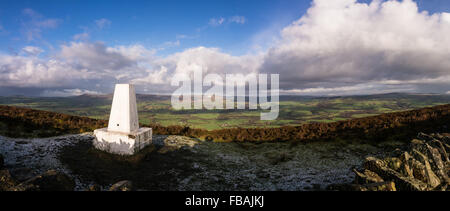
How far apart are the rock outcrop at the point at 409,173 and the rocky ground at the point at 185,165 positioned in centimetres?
137

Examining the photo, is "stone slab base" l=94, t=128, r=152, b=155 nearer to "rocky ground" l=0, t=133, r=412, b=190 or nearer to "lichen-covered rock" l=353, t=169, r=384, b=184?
"rocky ground" l=0, t=133, r=412, b=190

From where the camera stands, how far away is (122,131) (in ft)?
33.9

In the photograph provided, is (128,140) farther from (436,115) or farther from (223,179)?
(436,115)

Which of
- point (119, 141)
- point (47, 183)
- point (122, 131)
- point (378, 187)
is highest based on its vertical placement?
point (122, 131)

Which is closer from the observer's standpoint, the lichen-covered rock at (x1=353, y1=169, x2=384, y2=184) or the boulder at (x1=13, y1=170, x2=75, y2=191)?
the boulder at (x1=13, y1=170, x2=75, y2=191)

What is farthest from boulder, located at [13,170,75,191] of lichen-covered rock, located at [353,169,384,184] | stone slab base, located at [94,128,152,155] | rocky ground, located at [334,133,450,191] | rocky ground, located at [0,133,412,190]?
lichen-covered rock, located at [353,169,384,184]

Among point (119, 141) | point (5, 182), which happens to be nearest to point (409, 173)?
point (5, 182)

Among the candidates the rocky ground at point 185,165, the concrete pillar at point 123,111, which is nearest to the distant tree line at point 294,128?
the rocky ground at point 185,165

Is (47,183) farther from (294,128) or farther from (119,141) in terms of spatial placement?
(294,128)

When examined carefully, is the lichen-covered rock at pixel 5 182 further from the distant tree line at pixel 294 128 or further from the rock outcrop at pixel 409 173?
the rock outcrop at pixel 409 173

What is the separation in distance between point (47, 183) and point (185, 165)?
17.0ft

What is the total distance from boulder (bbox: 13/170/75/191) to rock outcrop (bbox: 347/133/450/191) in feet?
27.3

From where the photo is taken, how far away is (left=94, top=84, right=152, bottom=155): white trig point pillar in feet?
32.3

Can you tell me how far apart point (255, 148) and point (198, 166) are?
4.82 metres
